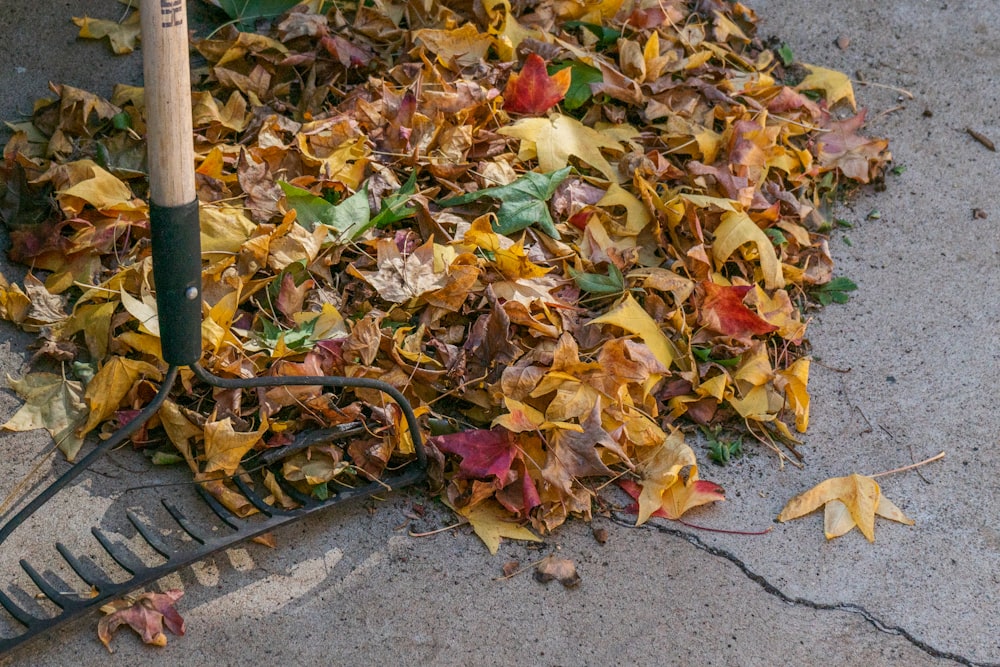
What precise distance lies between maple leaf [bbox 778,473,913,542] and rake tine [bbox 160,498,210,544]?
1033 mm

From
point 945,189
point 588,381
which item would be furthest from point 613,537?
point 945,189

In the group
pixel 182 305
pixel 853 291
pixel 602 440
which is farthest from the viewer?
pixel 853 291

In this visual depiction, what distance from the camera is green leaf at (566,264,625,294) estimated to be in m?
1.93

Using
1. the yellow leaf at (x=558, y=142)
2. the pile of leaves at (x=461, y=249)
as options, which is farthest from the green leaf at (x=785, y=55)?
the yellow leaf at (x=558, y=142)

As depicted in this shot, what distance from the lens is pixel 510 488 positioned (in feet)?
5.61

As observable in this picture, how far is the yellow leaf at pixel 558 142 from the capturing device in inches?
82.4

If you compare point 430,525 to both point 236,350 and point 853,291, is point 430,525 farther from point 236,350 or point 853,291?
point 853,291

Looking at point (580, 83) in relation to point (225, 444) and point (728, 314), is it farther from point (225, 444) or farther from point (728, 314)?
point (225, 444)

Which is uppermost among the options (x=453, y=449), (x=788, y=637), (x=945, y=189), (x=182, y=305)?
(x=182, y=305)

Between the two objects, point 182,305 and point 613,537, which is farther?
point 613,537

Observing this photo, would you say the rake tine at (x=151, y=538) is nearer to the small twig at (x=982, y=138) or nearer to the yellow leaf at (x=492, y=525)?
the yellow leaf at (x=492, y=525)

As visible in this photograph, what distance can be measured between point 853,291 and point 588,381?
830 millimetres

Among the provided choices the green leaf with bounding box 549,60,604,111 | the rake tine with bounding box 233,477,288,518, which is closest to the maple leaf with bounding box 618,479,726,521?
the rake tine with bounding box 233,477,288,518

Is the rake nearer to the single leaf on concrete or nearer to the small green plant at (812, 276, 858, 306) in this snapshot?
the single leaf on concrete
